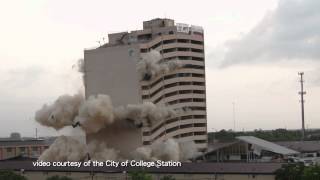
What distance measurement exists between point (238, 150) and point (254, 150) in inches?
122

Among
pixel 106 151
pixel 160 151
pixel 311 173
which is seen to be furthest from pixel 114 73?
pixel 311 173

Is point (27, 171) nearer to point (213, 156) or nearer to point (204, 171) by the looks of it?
point (204, 171)

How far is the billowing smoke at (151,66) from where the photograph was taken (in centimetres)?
8238

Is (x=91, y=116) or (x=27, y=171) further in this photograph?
(x=91, y=116)

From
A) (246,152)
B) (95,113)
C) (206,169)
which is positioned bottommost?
(206,169)

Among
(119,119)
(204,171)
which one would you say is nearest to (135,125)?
(119,119)

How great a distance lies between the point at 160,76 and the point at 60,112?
54.3ft

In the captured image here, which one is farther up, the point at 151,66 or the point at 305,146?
the point at 151,66

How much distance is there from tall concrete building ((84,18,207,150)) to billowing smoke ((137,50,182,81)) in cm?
96

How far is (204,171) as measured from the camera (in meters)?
59.3

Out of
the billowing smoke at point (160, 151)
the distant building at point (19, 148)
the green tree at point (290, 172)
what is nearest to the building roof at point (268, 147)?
the billowing smoke at point (160, 151)

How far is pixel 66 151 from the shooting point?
86438mm

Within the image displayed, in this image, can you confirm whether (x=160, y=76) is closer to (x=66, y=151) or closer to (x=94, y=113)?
(x=94, y=113)

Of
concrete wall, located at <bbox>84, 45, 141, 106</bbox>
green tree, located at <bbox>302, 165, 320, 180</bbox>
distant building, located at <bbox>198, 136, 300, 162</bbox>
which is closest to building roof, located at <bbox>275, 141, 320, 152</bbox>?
distant building, located at <bbox>198, 136, 300, 162</bbox>
